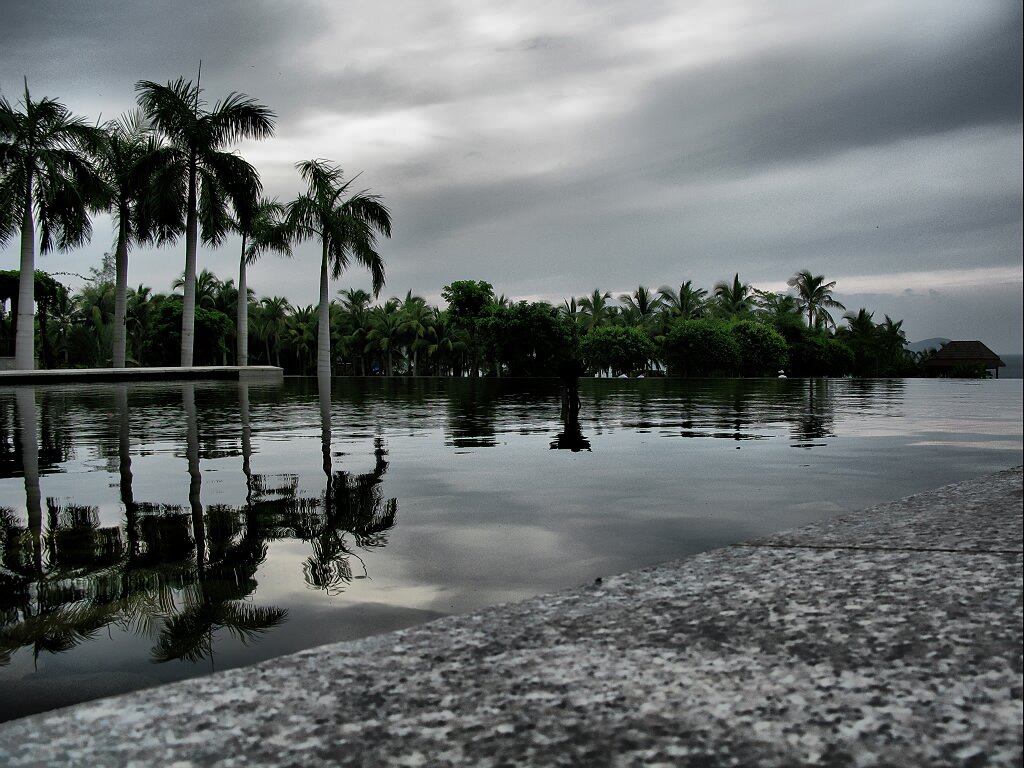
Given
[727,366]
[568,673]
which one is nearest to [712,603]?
[568,673]

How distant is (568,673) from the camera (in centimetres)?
211

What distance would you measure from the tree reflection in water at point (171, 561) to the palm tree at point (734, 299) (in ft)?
193

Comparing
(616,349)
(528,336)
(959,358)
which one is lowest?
(959,358)

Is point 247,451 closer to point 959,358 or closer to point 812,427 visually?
point 812,427

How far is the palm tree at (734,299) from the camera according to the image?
62125mm

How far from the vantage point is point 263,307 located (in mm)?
68062

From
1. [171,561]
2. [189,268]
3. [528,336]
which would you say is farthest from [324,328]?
[171,561]

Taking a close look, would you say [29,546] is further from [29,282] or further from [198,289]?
[198,289]

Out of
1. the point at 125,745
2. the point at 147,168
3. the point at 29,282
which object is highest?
the point at 147,168

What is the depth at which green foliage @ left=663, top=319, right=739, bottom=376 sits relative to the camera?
169 ft

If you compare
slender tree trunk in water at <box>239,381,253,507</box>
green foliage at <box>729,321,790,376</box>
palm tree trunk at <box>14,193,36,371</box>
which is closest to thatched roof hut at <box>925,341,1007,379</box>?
green foliage at <box>729,321,790,376</box>

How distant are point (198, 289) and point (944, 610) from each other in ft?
210

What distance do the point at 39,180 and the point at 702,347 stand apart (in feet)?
119

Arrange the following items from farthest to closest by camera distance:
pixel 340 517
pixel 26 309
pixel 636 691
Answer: pixel 26 309 → pixel 340 517 → pixel 636 691
